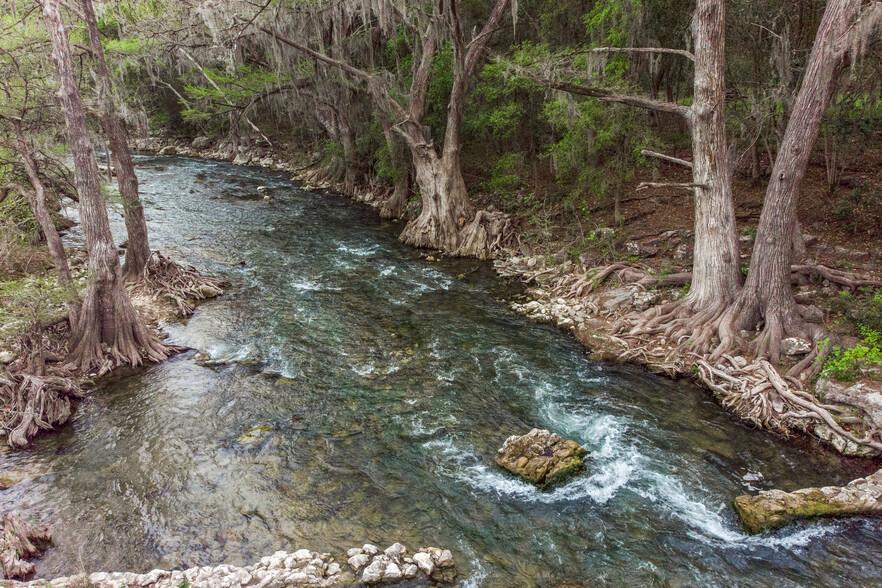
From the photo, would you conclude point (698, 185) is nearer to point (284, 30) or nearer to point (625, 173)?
point (625, 173)

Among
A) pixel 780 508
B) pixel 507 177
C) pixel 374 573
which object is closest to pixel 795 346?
pixel 780 508

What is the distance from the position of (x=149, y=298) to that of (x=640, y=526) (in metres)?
13.1

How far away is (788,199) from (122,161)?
52.3ft

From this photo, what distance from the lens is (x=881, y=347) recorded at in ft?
28.1

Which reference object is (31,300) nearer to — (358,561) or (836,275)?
(358,561)

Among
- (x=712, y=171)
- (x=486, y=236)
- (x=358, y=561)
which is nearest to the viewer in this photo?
(x=358, y=561)

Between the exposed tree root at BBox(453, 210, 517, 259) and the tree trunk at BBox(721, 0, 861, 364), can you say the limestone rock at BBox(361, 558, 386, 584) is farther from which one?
the exposed tree root at BBox(453, 210, 517, 259)

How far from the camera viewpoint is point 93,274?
10.2 meters

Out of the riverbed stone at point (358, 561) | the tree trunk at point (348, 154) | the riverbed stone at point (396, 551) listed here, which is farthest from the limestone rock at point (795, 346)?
the tree trunk at point (348, 154)

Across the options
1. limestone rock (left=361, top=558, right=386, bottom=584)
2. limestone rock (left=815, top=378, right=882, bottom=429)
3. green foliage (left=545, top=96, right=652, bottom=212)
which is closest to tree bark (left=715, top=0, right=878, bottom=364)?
limestone rock (left=815, top=378, right=882, bottom=429)

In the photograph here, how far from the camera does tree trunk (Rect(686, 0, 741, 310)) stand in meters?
10.1

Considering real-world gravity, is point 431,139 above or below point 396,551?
above

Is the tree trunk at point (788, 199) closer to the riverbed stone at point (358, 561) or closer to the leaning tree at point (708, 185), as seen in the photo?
the leaning tree at point (708, 185)

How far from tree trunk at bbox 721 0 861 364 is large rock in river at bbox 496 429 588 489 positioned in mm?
4654
